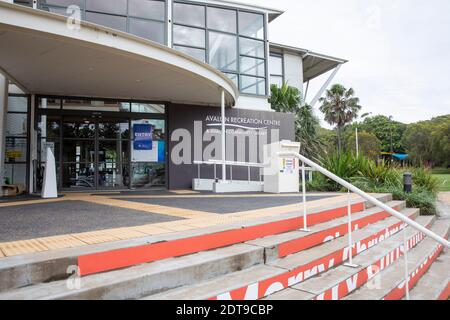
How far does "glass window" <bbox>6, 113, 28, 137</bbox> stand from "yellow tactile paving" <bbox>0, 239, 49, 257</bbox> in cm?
829

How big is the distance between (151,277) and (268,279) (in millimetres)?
975

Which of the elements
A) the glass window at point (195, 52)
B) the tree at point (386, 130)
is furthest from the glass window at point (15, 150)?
the tree at point (386, 130)

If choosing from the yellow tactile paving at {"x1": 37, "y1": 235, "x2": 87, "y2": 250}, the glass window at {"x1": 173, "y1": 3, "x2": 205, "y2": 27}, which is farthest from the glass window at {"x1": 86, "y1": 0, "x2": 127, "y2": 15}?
the yellow tactile paving at {"x1": 37, "y1": 235, "x2": 87, "y2": 250}

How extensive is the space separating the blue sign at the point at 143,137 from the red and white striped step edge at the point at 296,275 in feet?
27.9

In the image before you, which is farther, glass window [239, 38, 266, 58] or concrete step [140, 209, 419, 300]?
glass window [239, 38, 266, 58]

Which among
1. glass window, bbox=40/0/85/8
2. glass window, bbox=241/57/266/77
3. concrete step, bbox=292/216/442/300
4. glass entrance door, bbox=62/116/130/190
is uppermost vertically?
glass window, bbox=40/0/85/8

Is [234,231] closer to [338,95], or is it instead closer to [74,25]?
[74,25]

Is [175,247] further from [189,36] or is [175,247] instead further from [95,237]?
[189,36]

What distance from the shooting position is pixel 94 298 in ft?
7.29

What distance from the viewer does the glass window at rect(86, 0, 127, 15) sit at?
36.2 feet

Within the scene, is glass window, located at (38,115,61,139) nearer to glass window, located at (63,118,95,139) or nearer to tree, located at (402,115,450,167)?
glass window, located at (63,118,95,139)

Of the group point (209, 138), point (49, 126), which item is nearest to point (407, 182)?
point (209, 138)

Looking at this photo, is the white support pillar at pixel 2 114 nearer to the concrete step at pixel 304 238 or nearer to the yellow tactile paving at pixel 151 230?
the yellow tactile paving at pixel 151 230

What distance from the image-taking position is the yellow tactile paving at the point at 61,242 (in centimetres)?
294
